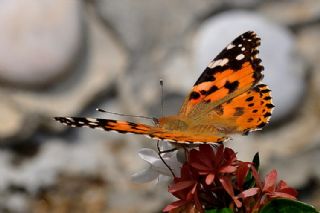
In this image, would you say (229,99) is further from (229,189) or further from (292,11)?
(292,11)

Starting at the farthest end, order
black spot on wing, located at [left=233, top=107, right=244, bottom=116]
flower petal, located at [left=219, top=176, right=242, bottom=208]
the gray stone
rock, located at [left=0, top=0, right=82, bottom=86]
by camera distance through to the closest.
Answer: the gray stone, rock, located at [left=0, top=0, right=82, bottom=86], black spot on wing, located at [left=233, top=107, right=244, bottom=116], flower petal, located at [left=219, top=176, right=242, bottom=208]

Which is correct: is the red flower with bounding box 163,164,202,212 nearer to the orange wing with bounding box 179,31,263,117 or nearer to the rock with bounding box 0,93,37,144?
the orange wing with bounding box 179,31,263,117

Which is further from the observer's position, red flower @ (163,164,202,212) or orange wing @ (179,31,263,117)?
orange wing @ (179,31,263,117)

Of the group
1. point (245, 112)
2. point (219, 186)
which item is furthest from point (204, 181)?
point (245, 112)

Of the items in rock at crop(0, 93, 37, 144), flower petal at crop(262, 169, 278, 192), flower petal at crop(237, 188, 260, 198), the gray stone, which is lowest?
flower petal at crop(237, 188, 260, 198)

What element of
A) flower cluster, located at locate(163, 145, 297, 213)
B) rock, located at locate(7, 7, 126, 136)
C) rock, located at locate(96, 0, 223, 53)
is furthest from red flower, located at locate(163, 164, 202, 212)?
rock, located at locate(96, 0, 223, 53)

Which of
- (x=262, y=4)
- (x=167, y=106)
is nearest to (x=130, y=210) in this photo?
(x=167, y=106)

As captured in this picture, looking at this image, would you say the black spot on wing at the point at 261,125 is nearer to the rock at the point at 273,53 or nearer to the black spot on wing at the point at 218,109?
the black spot on wing at the point at 218,109

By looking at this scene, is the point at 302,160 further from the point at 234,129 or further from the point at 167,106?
the point at 234,129
